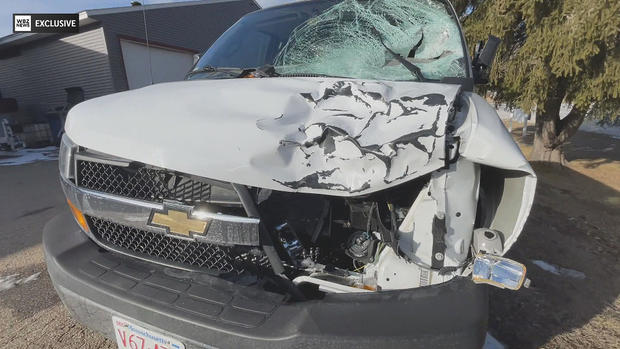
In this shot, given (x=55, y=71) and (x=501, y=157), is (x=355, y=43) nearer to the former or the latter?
(x=501, y=157)

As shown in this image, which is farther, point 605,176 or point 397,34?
point 605,176

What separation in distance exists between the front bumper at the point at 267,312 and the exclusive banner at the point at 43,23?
1309 centimetres

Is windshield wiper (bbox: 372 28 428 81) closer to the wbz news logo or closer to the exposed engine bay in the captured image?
the exposed engine bay

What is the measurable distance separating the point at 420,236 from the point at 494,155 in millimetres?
421

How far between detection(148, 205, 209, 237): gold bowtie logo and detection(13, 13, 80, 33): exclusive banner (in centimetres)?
1308

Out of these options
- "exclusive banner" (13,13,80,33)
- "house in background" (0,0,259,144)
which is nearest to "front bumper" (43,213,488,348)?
"house in background" (0,0,259,144)

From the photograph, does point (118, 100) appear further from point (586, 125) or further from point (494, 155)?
point (586, 125)

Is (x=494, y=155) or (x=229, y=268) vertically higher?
(x=494, y=155)

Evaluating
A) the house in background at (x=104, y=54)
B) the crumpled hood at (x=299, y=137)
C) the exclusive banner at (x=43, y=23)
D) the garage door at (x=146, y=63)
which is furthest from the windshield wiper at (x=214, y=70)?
the exclusive banner at (x=43, y=23)

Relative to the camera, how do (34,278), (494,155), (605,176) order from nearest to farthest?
(494,155)
(34,278)
(605,176)

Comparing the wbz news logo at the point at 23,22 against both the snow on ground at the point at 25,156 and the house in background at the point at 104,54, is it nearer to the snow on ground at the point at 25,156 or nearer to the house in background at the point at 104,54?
the house in background at the point at 104,54

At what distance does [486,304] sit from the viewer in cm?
125

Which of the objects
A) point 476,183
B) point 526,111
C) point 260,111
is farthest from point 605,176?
point 260,111

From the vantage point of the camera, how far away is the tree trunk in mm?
6876
